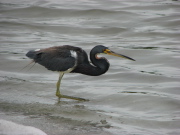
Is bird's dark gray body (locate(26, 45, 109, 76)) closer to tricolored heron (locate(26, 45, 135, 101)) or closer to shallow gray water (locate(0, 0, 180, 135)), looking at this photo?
tricolored heron (locate(26, 45, 135, 101))

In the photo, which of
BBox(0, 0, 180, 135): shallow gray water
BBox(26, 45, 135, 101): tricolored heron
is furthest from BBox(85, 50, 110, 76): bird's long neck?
BBox(0, 0, 180, 135): shallow gray water

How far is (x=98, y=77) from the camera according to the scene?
10594mm

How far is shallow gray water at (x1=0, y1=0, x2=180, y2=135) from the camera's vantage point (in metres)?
7.41

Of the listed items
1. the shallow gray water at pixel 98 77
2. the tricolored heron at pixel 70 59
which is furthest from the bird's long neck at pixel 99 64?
the shallow gray water at pixel 98 77

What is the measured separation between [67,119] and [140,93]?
2.21m

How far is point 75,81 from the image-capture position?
33.6 feet

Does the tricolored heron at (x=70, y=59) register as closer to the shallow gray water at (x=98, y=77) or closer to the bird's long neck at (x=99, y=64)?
the bird's long neck at (x=99, y=64)

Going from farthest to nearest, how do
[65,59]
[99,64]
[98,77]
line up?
[98,77], [99,64], [65,59]

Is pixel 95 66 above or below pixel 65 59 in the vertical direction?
below

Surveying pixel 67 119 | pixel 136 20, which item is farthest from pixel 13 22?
pixel 67 119

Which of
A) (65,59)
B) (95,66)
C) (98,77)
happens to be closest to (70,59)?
Answer: (65,59)

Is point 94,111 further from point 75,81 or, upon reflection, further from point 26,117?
point 75,81

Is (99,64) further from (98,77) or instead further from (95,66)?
(98,77)

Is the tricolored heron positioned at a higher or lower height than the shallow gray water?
higher
